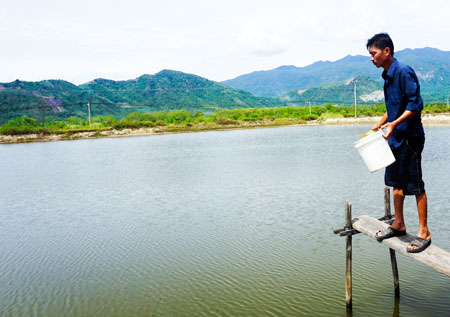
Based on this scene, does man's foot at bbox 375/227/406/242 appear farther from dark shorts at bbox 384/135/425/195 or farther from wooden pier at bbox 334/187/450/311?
dark shorts at bbox 384/135/425/195

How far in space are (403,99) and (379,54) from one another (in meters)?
0.60

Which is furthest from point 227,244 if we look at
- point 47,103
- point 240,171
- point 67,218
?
point 47,103

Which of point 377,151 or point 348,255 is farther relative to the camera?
point 348,255

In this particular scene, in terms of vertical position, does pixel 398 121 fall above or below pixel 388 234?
above

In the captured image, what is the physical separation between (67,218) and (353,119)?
67.7m

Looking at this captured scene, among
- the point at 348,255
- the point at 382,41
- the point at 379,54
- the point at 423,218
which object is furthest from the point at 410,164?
the point at 348,255

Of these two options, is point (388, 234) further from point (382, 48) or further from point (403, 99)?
point (382, 48)

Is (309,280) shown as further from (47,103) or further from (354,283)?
(47,103)

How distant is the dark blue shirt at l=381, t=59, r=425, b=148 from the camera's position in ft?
13.1

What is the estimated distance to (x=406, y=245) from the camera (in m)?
4.14

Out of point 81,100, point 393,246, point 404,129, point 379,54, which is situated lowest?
point 393,246

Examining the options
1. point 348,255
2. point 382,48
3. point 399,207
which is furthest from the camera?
point 348,255

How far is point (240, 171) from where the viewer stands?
62.2ft

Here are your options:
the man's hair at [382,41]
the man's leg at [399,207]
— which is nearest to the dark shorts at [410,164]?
the man's leg at [399,207]
